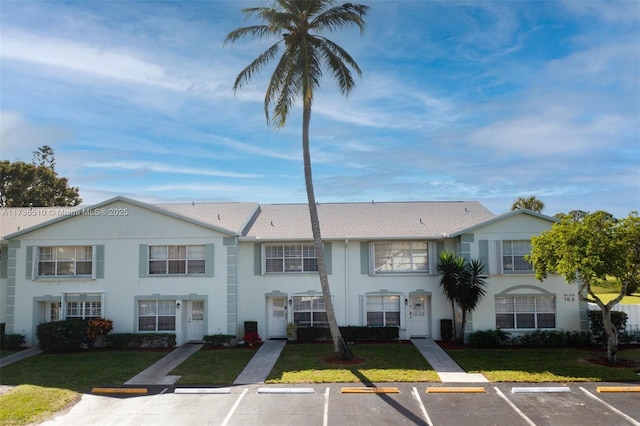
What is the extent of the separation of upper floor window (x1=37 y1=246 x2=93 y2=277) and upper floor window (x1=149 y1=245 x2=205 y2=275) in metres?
3.08

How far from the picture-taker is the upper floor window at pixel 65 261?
72.0 feet

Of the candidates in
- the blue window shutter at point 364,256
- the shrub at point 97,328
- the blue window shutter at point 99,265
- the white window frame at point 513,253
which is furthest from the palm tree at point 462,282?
the blue window shutter at point 99,265

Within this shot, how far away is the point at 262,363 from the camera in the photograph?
57.7ft

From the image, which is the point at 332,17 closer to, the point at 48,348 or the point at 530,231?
the point at 530,231

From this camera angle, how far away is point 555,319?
2103 cm

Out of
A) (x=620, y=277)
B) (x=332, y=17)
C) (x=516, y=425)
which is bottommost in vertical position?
(x=516, y=425)

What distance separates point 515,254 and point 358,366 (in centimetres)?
963

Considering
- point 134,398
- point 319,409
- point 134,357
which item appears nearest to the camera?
point 319,409

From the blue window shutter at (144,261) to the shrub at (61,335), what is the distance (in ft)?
10.8

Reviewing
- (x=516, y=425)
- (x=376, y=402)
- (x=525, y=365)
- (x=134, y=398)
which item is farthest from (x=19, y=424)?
(x=525, y=365)

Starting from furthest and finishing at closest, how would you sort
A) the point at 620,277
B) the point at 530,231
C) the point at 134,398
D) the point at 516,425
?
the point at 530,231 < the point at 620,277 < the point at 134,398 < the point at 516,425

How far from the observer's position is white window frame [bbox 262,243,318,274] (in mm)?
22578

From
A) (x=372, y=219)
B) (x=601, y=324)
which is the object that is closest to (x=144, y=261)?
(x=372, y=219)

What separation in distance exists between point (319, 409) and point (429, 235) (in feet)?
38.4
